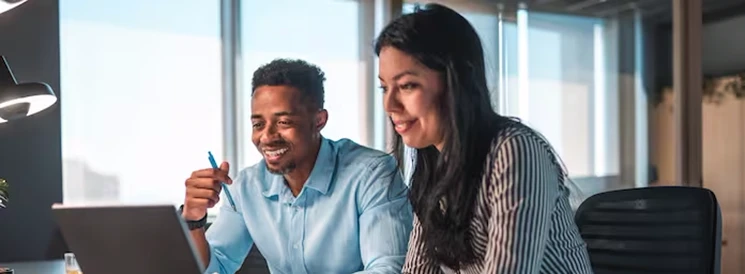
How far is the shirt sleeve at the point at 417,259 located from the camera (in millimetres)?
1249

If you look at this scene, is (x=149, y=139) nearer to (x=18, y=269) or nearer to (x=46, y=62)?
(x=46, y=62)

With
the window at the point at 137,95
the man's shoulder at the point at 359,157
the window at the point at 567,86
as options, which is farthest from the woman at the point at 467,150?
the window at the point at 137,95

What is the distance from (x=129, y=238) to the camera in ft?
3.29

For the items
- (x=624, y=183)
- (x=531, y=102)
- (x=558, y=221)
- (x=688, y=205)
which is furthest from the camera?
(x=531, y=102)

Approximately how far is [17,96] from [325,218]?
0.94 metres

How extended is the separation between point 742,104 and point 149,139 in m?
2.88

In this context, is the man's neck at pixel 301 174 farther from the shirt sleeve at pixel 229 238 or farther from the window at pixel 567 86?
the window at pixel 567 86

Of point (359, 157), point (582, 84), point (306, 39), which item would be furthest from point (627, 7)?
point (359, 157)

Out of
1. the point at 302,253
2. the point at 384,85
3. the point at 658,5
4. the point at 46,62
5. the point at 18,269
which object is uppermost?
the point at 658,5

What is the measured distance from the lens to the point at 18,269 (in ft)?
7.30

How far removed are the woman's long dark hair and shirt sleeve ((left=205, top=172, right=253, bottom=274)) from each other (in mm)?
627

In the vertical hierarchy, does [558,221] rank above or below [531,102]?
below

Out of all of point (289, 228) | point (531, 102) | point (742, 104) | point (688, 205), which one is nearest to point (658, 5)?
point (742, 104)

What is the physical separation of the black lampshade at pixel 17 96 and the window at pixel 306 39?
2079mm
